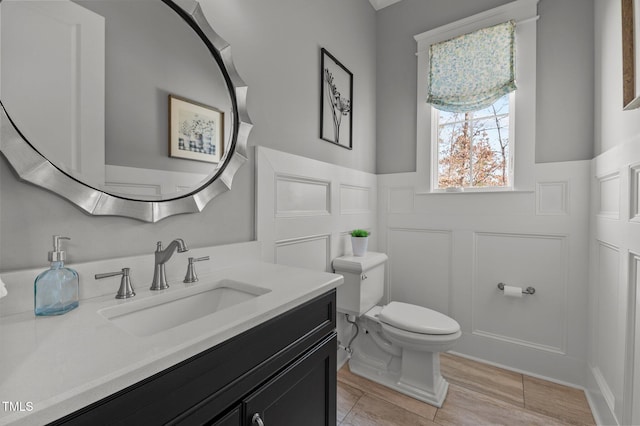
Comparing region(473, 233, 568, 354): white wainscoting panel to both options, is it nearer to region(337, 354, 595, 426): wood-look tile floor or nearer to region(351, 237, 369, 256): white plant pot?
region(337, 354, 595, 426): wood-look tile floor

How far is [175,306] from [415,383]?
154 cm

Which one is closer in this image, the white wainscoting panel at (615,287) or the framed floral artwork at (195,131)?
the framed floral artwork at (195,131)

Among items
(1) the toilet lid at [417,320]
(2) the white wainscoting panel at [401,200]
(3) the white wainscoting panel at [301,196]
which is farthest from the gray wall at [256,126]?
(1) the toilet lid at [417,320]

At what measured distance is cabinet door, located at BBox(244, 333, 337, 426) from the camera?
29.3 inches

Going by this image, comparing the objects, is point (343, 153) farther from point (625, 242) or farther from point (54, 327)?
point (54, 327)

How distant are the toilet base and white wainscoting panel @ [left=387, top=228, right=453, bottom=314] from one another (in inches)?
24.9

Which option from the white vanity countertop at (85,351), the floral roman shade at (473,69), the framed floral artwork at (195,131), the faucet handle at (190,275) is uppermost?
the floral roman shade at (473,69)

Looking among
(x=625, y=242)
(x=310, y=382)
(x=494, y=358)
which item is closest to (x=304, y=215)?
(x=310, y=382)

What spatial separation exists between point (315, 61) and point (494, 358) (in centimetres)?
243

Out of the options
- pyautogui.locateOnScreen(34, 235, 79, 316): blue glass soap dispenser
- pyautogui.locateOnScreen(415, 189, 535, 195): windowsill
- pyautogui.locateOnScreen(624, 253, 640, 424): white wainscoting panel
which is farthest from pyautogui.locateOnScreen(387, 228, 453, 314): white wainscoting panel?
pyautogui.locateOnScreen(34, 235, 79, 316): blue glass soap dispenser

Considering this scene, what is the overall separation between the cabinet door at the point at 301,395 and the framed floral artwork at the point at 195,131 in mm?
852

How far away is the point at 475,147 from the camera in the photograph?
2199mm

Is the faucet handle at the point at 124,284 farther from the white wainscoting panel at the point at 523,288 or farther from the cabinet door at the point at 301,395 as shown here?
the white wainscoting panel at the point at 523,288

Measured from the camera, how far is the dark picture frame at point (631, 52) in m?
1.04
